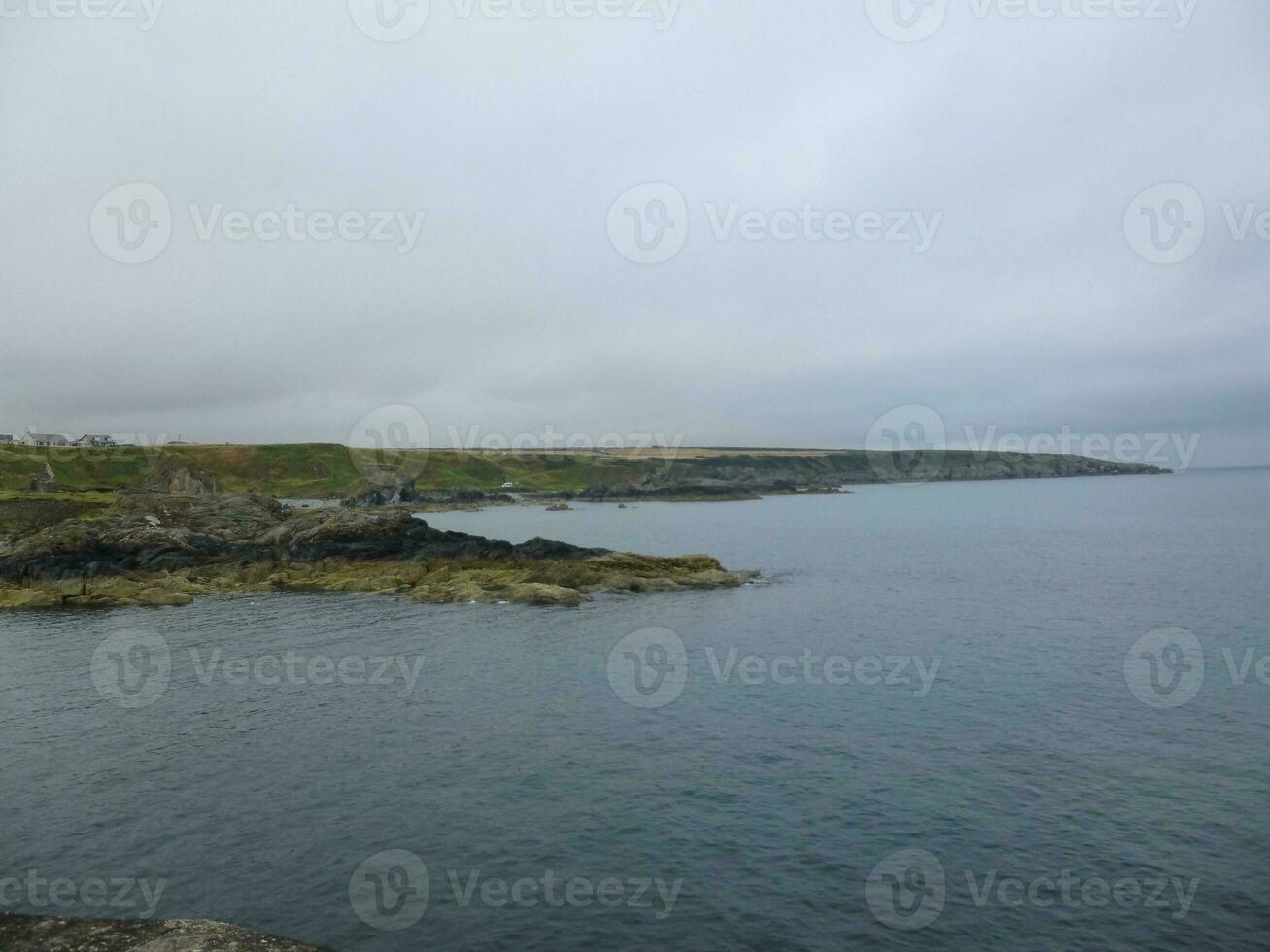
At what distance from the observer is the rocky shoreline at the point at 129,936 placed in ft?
45.7

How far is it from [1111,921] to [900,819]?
541cm

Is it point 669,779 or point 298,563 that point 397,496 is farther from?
point 669,779

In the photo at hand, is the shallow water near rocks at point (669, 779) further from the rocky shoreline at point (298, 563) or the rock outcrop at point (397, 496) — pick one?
the rock outcrop at point (397, 496)

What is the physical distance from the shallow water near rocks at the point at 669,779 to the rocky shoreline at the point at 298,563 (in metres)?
8.42

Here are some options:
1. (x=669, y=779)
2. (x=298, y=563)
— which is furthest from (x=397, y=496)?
(x=669, y=779)

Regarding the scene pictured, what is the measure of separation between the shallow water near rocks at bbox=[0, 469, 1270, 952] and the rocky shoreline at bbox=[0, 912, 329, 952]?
3.73ft

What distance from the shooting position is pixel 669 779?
2378 centimetres

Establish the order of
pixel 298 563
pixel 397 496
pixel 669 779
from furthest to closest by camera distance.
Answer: pixel 397 496 < pixel 298 563 < pixel 669 779

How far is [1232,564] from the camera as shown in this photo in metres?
69.0

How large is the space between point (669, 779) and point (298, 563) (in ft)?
182

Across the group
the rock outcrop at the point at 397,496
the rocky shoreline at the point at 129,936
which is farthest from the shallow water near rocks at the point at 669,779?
the rock outcrop at the point at 397,496

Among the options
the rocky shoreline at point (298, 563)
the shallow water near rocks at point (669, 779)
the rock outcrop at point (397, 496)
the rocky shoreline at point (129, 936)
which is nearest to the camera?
the rocky shoreline at point (129, 936)

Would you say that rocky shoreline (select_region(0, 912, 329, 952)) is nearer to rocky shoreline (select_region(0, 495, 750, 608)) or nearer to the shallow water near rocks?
the shallow water near rocks

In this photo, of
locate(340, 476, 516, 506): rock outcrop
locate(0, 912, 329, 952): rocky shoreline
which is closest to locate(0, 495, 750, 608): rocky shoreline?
locate(0, 912, 329, 952): rocky shoreline
